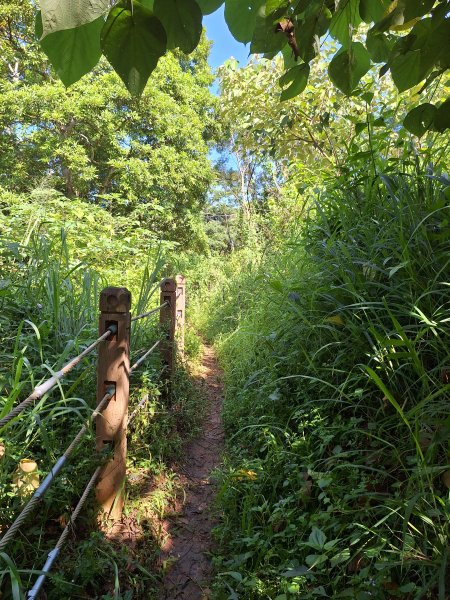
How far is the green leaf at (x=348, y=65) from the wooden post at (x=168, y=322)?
2.64 m

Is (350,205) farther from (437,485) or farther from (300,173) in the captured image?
Answer: (437,485)

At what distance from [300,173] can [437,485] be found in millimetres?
A: 3081

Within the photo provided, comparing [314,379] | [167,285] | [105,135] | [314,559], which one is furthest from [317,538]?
[105,135]

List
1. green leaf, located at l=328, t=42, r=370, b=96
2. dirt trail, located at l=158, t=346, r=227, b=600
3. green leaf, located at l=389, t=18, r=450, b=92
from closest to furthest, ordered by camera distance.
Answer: green leaf, located at l=389, t=18, r=450, b=92 → green leaf, located at l=328, t=42, r=370, b=96 → dirt trail, located at l=158, t=346, r=227, b=600

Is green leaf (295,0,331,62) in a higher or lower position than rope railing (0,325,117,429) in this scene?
higher

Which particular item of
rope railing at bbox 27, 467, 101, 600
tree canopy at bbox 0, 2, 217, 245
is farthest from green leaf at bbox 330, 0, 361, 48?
tree canopy at bbox 0, 2, 217, 245

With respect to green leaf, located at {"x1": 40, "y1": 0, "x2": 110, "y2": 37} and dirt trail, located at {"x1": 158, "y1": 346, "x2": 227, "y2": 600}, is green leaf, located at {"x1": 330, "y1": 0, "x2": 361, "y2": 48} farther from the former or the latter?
dirt trail, located at {"x1": 158, "y1": 346, "x2": 227, "y2": 600}

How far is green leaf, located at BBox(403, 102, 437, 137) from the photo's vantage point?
0.97 m

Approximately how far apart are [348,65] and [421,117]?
0.87ft

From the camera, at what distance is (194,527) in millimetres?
2168

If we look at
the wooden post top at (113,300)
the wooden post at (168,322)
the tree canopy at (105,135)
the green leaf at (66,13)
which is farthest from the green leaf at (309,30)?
the tree canopy at (105,135)

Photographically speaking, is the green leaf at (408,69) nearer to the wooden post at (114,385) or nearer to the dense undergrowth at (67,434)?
the wooden post at (114,385)

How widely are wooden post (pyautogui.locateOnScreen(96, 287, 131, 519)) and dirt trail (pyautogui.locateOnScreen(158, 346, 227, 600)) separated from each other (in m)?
0.39

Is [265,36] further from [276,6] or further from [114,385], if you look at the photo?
[114,385]
